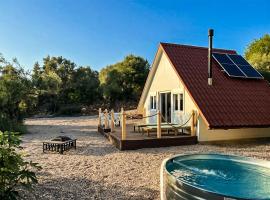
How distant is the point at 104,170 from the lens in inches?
320

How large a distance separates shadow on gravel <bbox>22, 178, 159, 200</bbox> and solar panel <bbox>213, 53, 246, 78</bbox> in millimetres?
10667

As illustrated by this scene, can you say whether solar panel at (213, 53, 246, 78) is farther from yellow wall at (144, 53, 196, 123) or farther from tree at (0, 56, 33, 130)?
tree at (0, 56, 33, 130)

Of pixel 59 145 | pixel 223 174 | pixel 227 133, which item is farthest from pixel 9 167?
pixel 227 133

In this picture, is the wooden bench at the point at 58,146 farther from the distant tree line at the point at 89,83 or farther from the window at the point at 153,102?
the distant tree line at the point at 89,83

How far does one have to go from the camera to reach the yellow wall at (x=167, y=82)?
13339 millimetres

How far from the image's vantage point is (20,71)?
72.4 feet

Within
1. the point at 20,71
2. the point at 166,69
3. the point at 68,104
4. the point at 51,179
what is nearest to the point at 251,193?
the point at 51,179

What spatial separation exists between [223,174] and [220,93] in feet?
22.3

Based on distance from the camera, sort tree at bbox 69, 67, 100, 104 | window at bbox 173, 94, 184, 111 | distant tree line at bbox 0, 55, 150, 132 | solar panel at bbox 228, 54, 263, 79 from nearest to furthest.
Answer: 1. window at bbox 173, 94, 184, 111
2. solar panel at bbox 228, 54, 263, 79
3. distant tree line at bbox 0, 55, 150, 132
4. tree at bbox 69, 67, 100, 104

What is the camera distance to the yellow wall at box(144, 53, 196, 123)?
1334cm

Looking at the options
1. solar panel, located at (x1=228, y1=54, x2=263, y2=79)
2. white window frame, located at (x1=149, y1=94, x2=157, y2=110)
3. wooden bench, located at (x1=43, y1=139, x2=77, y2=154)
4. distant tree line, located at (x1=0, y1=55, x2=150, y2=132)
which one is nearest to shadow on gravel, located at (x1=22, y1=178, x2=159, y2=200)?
wooden bench, located at (x1=43, y1=139, x2=77, y2=154)

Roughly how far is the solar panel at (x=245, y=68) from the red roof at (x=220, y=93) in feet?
1.07

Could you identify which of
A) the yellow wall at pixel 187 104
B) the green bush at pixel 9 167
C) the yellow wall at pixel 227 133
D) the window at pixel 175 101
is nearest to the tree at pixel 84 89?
the yellow wall at pixel 187 104

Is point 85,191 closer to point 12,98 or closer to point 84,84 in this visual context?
point 12,98
